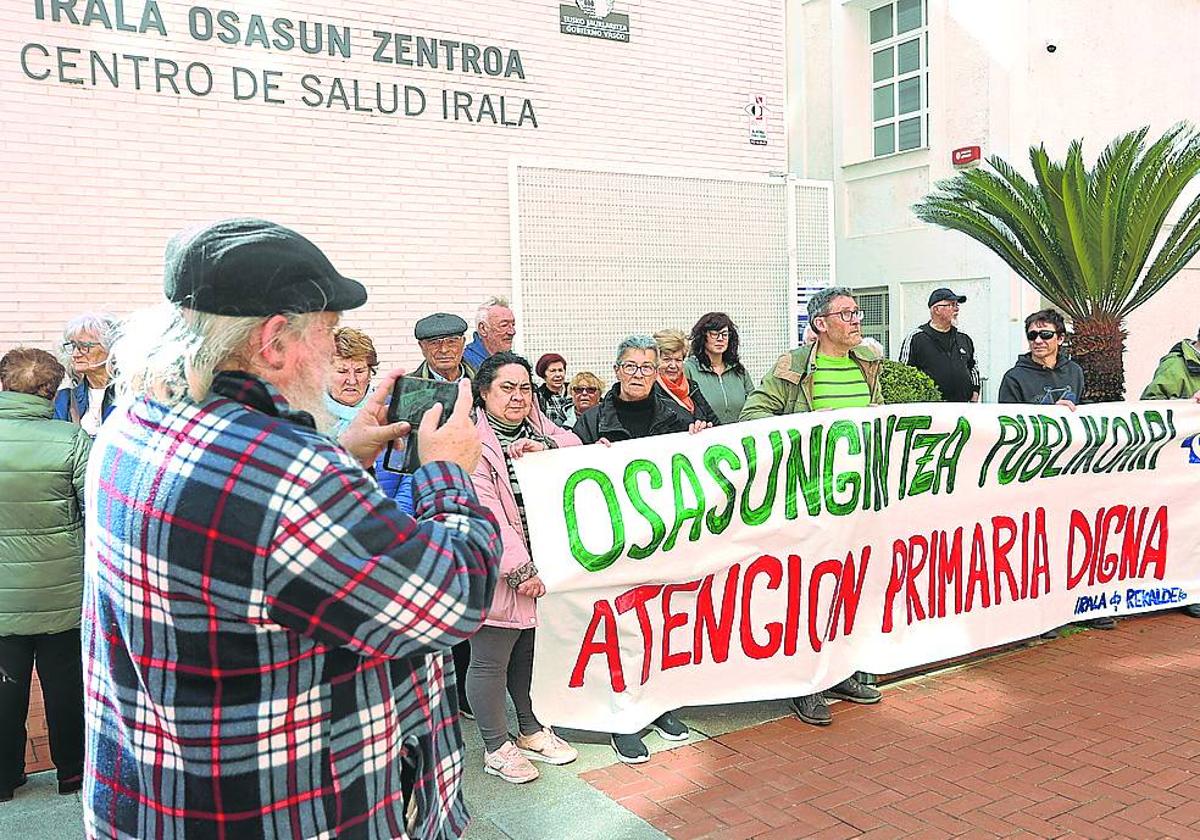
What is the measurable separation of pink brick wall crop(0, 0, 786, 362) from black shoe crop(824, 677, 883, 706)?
5184 millimetres

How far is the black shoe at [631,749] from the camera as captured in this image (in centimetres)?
445

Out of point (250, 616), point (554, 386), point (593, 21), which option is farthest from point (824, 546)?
point (593, 21)

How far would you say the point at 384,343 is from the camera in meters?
8.93

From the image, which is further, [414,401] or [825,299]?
[825,299]

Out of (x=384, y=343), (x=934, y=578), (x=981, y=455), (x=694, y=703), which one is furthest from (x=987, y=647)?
(x=384, y=343)

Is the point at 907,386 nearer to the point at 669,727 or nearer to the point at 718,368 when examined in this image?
the point at 718,368

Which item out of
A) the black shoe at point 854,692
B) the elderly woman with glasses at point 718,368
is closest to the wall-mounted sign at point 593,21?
the elderly woman with glasses at point 718,368

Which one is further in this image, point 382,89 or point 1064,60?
point 1064,60

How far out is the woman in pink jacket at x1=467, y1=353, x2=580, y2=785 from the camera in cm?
435

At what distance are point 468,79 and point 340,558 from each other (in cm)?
847

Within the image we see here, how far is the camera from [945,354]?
8.98 m

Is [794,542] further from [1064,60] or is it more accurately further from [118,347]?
[1064,60]

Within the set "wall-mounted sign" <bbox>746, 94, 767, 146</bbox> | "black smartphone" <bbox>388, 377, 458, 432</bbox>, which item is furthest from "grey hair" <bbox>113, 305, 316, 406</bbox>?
"wall-mounted sign" <bbox>746, 94, 767, 146</bbox>

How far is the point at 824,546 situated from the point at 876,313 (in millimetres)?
9428
